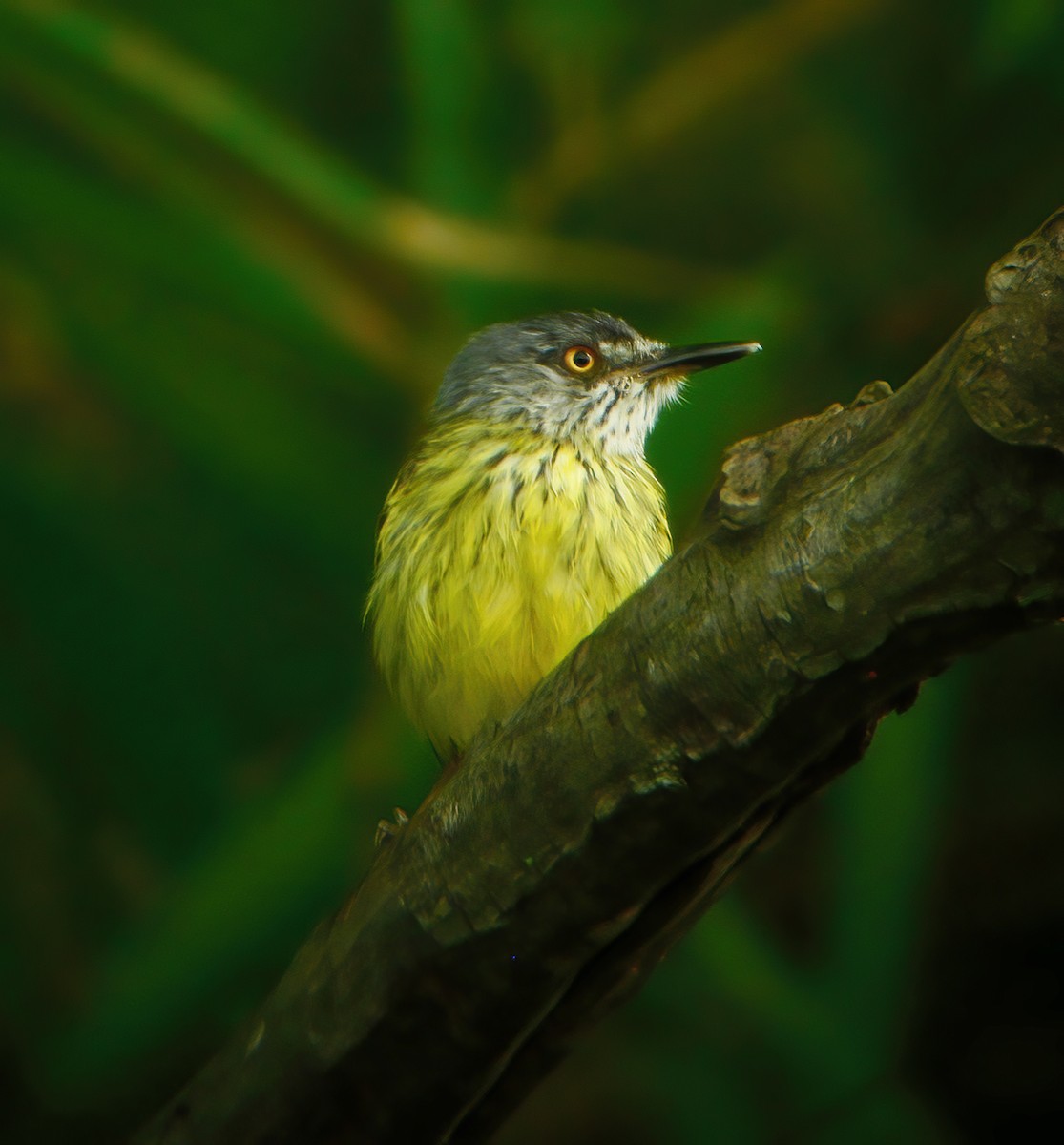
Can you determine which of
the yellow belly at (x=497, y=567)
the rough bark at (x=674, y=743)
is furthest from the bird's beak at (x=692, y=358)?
the rough bark at (x=674, y=743)

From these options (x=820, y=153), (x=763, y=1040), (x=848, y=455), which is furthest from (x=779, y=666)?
(x=820, y=153)

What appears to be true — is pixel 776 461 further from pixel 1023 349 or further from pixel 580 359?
pixel 580 359

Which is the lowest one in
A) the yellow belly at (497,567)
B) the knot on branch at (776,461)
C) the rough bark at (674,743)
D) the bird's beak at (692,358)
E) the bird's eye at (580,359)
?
the rough bark at (674,743)

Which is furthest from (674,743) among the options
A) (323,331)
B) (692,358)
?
(323,331)

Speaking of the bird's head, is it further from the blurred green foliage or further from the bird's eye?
the blurred green foliage

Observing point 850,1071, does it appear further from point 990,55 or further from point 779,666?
point 990,55

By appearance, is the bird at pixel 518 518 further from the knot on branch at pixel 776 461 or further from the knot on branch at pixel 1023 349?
the knot on branch at pixel 1023 349

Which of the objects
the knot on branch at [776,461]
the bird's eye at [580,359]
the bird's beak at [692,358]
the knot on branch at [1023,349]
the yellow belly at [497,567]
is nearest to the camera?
the knot on branch at [1023,349]

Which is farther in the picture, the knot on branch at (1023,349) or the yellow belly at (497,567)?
the yellow belly at (497,567)
